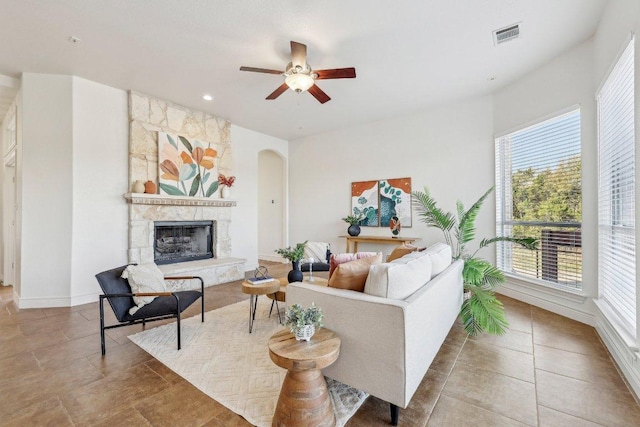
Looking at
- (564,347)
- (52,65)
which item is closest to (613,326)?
(564,347)

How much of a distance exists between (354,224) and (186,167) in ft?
11.2

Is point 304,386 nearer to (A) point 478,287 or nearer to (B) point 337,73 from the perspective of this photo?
(A) point 478,287

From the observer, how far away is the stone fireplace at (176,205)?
449 cm

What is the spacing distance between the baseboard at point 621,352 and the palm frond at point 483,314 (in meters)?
0.78

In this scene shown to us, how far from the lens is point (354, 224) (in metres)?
5.98

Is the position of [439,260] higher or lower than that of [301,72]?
lower

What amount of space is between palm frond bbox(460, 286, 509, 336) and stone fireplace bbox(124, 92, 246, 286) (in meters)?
3.91

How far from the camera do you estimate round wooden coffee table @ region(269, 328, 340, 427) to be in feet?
5.02

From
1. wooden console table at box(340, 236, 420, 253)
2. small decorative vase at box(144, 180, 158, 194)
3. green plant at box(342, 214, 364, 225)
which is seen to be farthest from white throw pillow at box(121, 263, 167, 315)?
green plant at box(342, 214, 364, 225)

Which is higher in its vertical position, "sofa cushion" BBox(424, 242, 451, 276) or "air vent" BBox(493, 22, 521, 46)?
"air vent" BBox(493, 22, 521, 46)

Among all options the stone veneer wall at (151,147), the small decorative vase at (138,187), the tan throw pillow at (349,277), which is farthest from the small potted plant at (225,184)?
the tan throw pillow at (349,277)

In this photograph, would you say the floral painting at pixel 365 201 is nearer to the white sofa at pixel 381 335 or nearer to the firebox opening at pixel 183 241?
the firebox opening at pixel 183 241

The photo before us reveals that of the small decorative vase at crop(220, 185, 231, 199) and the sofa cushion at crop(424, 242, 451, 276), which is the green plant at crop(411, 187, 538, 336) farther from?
the small decorative vase at crop(220, 185, 231, 199)

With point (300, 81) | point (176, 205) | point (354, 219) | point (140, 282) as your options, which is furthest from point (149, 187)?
point (354, 219)
